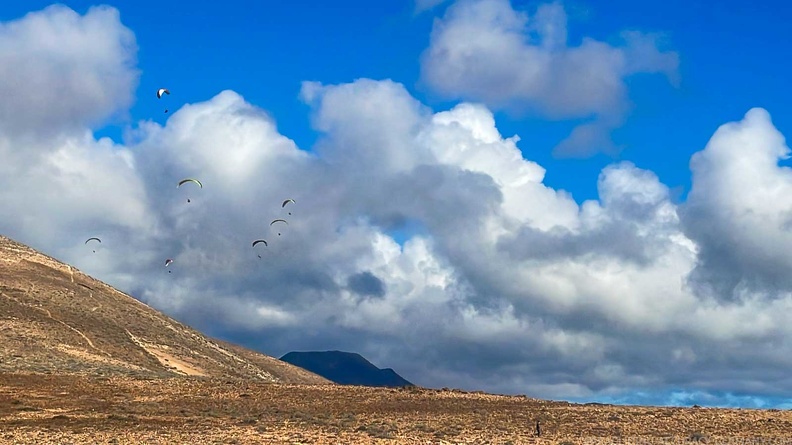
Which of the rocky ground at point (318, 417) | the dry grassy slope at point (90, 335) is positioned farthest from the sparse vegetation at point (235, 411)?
the dry grassy slope at point (90, 335)

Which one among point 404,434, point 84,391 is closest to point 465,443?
point 404,434

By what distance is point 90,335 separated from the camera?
329 ft

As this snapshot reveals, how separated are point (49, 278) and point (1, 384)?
58.2 meters

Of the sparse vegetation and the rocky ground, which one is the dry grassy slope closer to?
the sparse vegetation

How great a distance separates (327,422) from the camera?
5509cm

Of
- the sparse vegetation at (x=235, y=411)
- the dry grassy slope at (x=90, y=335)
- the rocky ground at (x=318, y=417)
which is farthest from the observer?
the dry grassy slope at (x=90, y=335)

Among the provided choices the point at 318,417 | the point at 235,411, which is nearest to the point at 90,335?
the point at 235,411

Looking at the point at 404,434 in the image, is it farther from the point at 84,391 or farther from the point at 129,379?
the point at 129,379

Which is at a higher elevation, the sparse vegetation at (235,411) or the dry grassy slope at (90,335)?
the dry grassy slope at (90,335)

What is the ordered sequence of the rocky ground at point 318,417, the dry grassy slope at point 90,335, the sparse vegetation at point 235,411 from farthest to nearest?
the dry grassy slope at point 90,335 → the sparse vegetation at point 235,411 → the rocky ground at point 318,417

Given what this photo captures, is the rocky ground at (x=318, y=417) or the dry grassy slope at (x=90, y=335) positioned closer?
the rocky ground at (x=318, y=417)

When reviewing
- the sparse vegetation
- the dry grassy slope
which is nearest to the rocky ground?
the sparse vegetation

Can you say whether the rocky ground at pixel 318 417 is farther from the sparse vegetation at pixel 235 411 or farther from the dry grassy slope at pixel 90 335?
the dry grassy slope at pixel 90 335

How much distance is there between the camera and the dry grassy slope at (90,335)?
8612 cm
